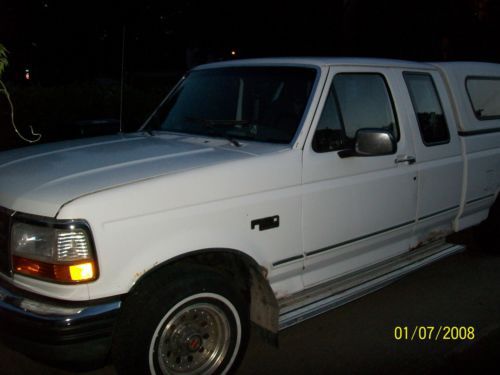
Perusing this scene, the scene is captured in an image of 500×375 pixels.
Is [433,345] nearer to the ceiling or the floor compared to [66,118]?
nearer to the floor

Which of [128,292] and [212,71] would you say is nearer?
[128,292]

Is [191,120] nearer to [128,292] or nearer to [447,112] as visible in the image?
[128,292]

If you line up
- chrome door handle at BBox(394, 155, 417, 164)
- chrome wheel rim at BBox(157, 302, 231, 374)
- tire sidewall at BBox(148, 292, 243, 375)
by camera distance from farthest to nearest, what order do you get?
chrome door handle at BBox(394, 155, 417, 164), chrome wheel rim at BBox(157, 302, 231, 374), tire sidewall at BBox(148, 292, 243, 375)

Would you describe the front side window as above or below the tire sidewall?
above

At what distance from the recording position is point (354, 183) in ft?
12.3

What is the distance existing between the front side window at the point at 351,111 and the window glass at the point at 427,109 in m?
0.34

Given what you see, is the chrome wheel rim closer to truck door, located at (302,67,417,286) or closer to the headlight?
the headlight

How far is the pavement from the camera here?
357cm

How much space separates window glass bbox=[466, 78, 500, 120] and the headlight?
3997 millimetres

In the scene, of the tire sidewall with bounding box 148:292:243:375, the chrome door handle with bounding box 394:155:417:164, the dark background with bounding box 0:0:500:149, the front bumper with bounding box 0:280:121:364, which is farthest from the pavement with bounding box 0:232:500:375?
the dark background with bounding box 0:0:500:149

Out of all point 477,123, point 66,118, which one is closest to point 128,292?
point 477,123

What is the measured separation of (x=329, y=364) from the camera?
11.9 feet

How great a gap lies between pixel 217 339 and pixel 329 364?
890 millimetres

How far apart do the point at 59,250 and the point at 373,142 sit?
6.88ft
